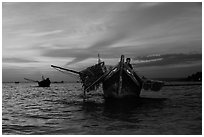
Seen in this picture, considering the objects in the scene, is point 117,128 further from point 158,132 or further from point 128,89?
point 128,89

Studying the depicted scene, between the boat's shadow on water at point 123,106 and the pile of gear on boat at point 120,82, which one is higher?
the pile of gear on boat at point 120,82

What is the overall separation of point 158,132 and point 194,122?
3642 mm

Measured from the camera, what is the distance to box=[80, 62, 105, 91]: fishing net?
27.1 meters

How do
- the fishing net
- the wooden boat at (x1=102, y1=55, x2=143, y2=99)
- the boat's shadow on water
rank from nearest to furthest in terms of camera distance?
1. the boat's shadow on water
2. the wooden boat at (x1=102, y1=55, x2=143, y2=99)
3. the fishing net

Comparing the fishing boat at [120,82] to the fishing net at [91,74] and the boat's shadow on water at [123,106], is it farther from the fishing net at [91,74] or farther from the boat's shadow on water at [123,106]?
the boat's shadow on water at [123,106]

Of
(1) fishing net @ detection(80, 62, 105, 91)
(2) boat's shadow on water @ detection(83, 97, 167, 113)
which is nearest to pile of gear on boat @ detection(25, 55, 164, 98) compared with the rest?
(1) fishing net @ detection(80, 62, 105, 91)

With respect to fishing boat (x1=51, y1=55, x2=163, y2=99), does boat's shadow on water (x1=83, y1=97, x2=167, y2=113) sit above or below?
below

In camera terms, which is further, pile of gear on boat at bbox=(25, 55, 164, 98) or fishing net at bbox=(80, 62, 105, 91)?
fishing net at bbox=(80, 62, 105, 91)

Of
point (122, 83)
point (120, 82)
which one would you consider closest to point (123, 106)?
point (120, 82)

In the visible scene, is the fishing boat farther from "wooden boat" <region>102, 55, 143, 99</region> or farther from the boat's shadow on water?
the boat's shadow on water

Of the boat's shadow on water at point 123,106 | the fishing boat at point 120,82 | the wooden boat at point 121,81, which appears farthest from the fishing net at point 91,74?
the boat's shadow on water at point 123,106

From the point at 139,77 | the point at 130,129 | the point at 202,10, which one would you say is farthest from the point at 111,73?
the point at 202,10

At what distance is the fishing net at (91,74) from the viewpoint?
2711 centimetres

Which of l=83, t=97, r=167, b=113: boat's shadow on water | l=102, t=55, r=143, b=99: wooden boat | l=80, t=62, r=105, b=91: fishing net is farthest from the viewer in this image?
l=80, t=62, r=105, b=91: fishing net
